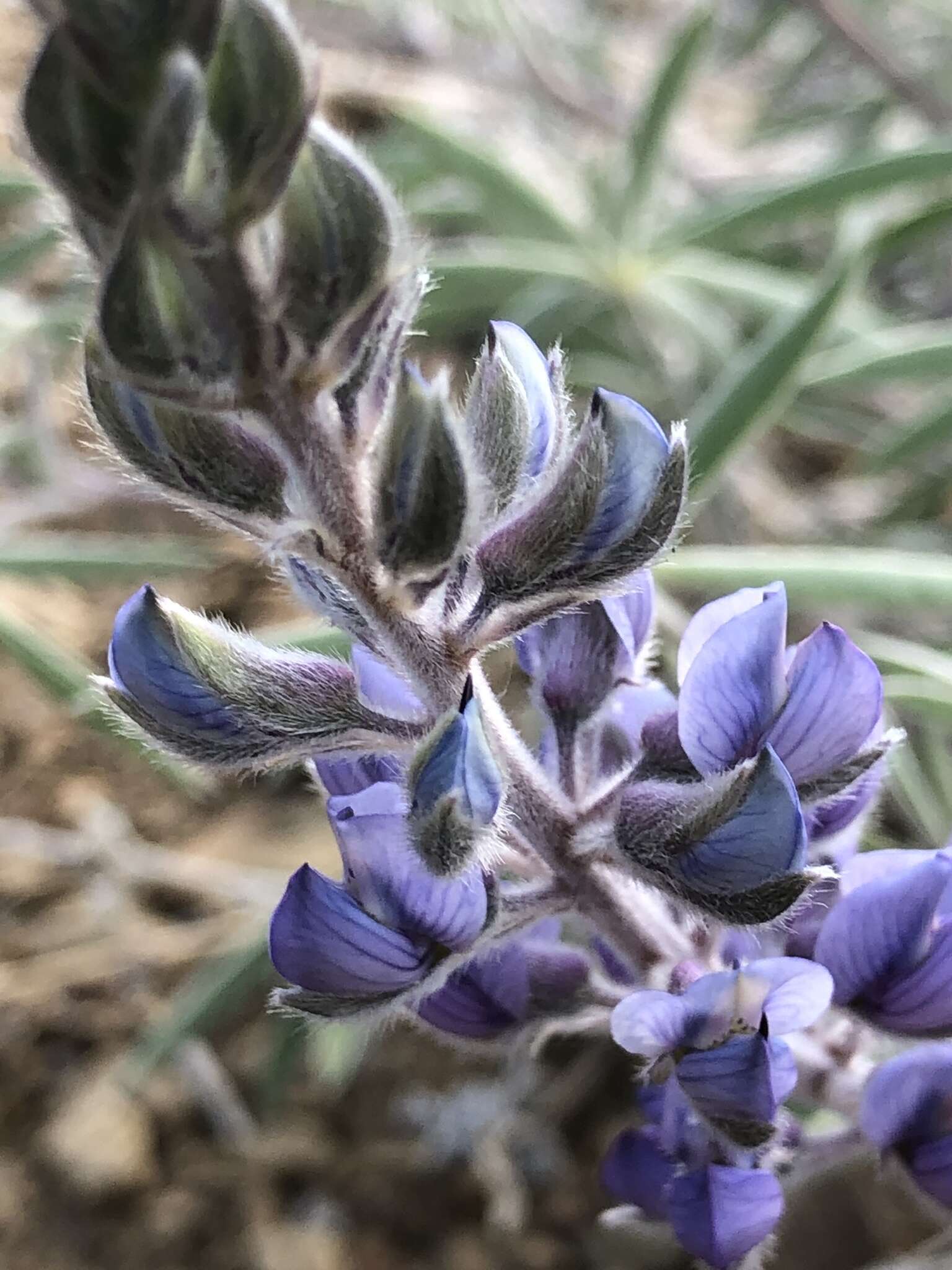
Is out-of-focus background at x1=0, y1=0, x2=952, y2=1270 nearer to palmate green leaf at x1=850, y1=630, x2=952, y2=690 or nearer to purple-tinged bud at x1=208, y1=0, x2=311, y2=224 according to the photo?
palmate green leaf at x1=850, y1=630, x2=952, y2=690

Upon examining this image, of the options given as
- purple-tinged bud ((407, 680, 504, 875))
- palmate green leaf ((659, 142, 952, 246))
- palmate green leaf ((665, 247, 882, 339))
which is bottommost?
palmate green leaf ((665, 247, 882, 339))

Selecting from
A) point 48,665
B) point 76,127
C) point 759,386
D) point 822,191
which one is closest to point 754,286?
point 822,191

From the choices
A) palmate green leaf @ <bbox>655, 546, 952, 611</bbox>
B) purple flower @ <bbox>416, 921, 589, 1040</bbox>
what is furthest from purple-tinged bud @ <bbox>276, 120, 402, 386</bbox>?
palmate green leaf @ <bbox>655, 546, 952, 611</bbox>

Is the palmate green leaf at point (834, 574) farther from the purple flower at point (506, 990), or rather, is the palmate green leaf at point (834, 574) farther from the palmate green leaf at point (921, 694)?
the purple flower at point (506, 990)

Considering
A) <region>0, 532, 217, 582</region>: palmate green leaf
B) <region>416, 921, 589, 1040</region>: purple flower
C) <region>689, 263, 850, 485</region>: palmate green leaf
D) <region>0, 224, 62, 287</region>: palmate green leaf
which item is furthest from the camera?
<region>0, 224, 62, 287</region>: palmate green leaf

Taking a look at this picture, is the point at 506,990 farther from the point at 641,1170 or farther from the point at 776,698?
the point at 776,698
